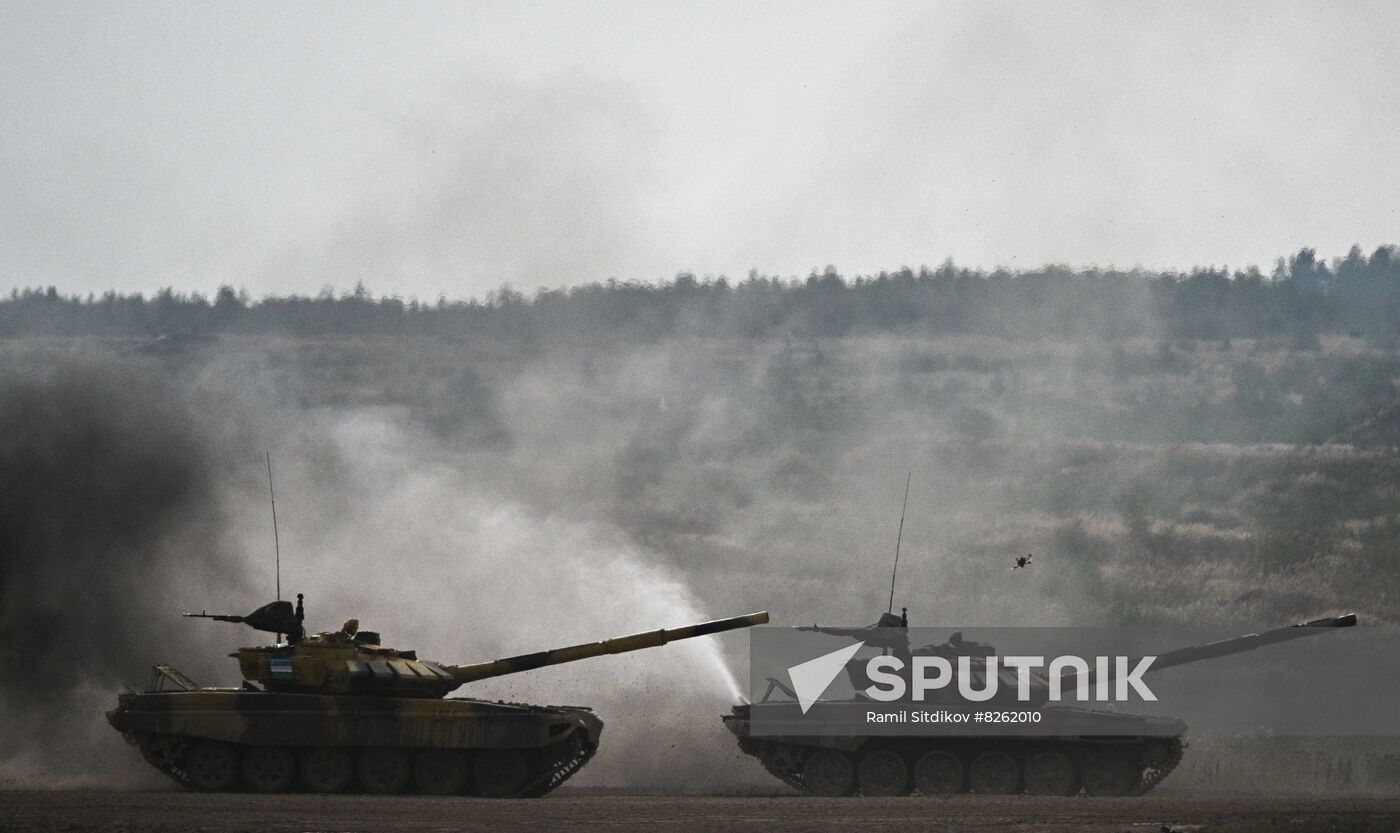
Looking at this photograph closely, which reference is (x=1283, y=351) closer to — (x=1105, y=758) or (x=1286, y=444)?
(x=1286, y=444)

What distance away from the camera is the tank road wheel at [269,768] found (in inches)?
1252

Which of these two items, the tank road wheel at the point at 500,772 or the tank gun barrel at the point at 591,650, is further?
the tank gun barrel at the point at 591,650

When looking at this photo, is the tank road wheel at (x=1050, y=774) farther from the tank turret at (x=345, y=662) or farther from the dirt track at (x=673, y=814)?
the tank turret at (x=345, y=662)

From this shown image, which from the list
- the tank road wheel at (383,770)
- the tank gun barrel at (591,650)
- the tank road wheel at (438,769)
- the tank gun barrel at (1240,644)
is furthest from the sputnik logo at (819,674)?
the tank road wheel at (383,770)

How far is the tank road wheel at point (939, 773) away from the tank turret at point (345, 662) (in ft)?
12.6

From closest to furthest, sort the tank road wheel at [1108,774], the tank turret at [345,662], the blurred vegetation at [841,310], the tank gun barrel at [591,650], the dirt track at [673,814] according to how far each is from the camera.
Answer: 1. the dirt track at [673,814]
2. the tank turret at [345,662]
3. the tank road wheel at [1108,774]
4. the tank gun barrel at [591,650]
5. the blurred vegetation at [841,310]

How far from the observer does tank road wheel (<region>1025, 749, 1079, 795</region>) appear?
1298 inches

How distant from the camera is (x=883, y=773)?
3356 cm

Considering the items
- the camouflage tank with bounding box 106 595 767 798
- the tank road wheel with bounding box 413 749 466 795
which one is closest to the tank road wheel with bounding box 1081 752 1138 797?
the camouflage tank with bounding box 106 595 767 798

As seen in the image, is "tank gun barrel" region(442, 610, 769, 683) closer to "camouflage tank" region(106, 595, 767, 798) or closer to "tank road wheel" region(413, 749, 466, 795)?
"camouflage tank" region(106, 595, 767, 798)

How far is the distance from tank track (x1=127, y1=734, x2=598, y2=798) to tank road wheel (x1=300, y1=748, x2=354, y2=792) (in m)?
0.16

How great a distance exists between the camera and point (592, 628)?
46.3m

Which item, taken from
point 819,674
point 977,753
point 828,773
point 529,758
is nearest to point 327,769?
point 529,758

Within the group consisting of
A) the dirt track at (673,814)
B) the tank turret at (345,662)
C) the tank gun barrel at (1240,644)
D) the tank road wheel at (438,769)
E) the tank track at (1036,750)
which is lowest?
the dirt track at (673,814)
